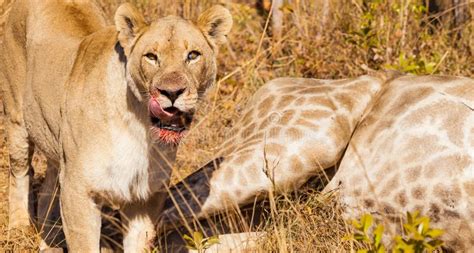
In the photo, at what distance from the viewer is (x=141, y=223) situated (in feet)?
16.1

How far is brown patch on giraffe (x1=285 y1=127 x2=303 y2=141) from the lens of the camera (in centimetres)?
517

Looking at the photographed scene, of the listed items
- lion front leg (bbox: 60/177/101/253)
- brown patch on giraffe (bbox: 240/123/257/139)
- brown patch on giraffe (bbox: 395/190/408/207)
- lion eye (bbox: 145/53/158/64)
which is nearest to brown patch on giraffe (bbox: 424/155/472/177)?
brown patch on giraffe (bbox: 395/190/408/207)

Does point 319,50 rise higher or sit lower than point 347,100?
lower

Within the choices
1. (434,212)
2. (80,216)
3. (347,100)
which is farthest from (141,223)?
(434,212)

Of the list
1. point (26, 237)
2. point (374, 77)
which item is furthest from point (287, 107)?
point (26, 237)

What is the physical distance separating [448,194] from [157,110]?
160cm

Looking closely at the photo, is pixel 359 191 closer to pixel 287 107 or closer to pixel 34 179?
pixel 287 107

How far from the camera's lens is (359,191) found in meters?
5.03

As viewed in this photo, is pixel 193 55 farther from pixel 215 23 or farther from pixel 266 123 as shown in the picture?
pixel 266 123

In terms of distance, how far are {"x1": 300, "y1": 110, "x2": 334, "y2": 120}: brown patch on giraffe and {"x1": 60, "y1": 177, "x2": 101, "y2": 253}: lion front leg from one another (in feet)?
4.47

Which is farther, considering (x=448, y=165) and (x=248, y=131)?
(x=248, y=131)

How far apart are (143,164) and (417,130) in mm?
1478

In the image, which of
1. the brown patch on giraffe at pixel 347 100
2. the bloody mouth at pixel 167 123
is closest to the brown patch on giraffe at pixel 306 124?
the brown patch on giraffe at pixel 347 100

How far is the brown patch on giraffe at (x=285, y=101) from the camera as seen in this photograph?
543cm
